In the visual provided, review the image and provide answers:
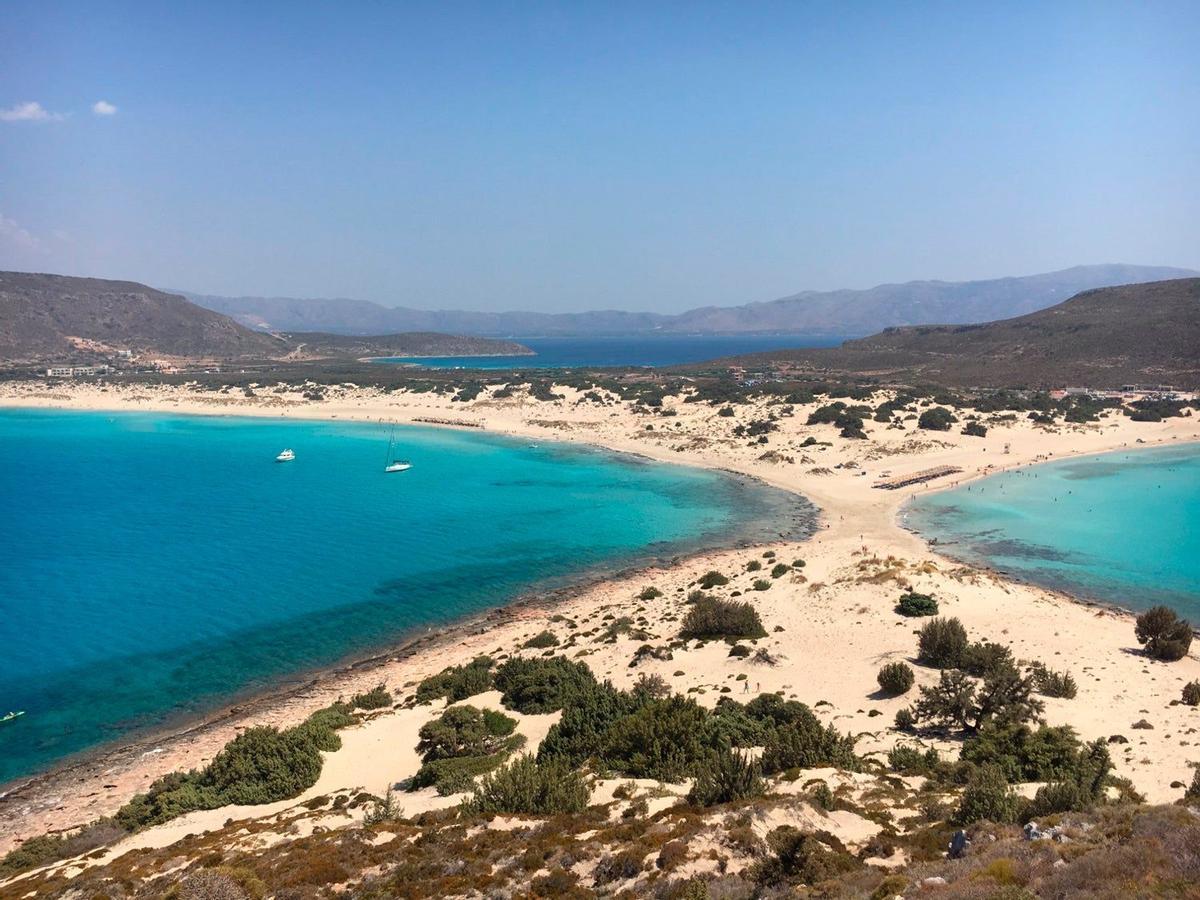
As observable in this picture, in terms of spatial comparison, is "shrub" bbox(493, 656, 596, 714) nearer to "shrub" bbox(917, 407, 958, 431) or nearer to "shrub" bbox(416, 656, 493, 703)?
"shrub" bbox(416, 656, 493, 703)

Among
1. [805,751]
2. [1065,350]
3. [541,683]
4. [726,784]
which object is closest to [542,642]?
[541,683]

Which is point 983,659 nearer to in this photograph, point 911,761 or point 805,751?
point 911,761

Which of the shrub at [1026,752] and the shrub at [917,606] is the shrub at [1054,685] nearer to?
→ the shrub at [1026,752]

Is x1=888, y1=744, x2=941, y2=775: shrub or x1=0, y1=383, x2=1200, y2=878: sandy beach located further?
x1=0, y1=383, x2=1200, y2=878: sandy beach

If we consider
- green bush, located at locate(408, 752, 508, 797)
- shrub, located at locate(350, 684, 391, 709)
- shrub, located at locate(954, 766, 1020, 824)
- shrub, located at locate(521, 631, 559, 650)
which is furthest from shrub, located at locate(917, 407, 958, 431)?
green bush, located at locate(408, 752, 508, 797)

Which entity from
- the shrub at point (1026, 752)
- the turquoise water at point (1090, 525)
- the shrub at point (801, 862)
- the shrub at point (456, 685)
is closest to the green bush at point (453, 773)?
the shrub at point (456, 685)
